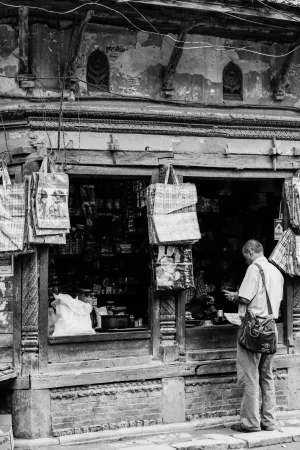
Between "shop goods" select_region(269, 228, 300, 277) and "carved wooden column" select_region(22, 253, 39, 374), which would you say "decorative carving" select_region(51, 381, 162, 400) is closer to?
"carved wooden column" select_region(22, 253, 39, 374)

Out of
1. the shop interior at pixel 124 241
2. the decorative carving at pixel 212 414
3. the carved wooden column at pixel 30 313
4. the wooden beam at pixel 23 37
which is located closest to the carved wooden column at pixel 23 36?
the wooden beam at pixel 23 37

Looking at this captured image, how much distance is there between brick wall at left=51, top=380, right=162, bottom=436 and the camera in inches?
344

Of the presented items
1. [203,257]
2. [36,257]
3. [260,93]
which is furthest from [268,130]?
[36,257]

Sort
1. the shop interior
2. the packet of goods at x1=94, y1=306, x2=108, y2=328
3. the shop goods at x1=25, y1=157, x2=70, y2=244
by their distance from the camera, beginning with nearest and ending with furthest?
the shop goods at x1=25, y1=157, x2=70, y2=244 → the packet of goods at x1=94, y1=306, x2=108, y2=328 → the shop interior

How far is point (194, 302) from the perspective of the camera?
1123 cm

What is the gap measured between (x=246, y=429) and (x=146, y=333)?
1.66 meters

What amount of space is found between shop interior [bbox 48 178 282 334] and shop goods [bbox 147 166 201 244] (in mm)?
1017

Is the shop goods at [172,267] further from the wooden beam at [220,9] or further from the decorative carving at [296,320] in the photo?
Result: the wooden beam at [220,9]

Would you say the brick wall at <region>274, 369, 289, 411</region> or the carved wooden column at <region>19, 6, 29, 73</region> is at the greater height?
the carved wooden column at <region>19, 6, 29, 73</region>

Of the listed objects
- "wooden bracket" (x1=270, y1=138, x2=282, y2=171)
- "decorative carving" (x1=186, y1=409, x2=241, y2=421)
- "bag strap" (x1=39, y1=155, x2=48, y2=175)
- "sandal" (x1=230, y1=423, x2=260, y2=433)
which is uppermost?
"wooden bracket" (x1=270, y1=138, x2=282, y2=171)

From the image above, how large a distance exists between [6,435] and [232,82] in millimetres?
5324

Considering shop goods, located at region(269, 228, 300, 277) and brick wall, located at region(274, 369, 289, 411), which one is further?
brick wall, located at region(274, 369, 289, 411)

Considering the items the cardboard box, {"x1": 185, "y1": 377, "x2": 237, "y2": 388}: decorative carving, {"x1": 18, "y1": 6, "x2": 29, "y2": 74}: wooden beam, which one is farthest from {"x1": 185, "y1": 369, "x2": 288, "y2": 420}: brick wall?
{"x1": 18, "y1": 6, "x2": 29, "y2": 74}: wooden beam

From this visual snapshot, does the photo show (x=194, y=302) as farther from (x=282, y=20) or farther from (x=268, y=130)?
(x=282, y=20)
